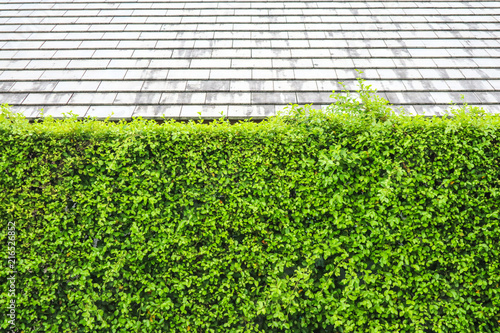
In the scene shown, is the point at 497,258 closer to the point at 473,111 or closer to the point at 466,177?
the point at 466,177

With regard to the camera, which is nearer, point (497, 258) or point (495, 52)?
point (497, 258)

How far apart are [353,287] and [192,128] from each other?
8.37ft

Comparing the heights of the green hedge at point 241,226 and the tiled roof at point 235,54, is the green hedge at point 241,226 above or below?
below

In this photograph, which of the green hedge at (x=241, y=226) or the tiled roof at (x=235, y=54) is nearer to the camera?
the green hedge at (x=241, y=226)

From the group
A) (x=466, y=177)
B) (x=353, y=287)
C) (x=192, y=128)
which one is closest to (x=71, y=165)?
(x=192, y=128)

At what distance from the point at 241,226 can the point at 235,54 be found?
3539mm

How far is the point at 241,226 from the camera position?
3447 millimetres

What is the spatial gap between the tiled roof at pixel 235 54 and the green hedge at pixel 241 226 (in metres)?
1.47

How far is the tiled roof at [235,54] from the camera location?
4.94 metres

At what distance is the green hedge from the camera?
329 centimetres

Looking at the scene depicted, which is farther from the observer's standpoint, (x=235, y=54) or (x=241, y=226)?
(x=235, y=54)

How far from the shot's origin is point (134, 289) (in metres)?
3.45

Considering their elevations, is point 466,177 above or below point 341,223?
above

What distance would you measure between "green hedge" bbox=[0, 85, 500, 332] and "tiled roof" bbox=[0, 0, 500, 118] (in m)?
1.47
